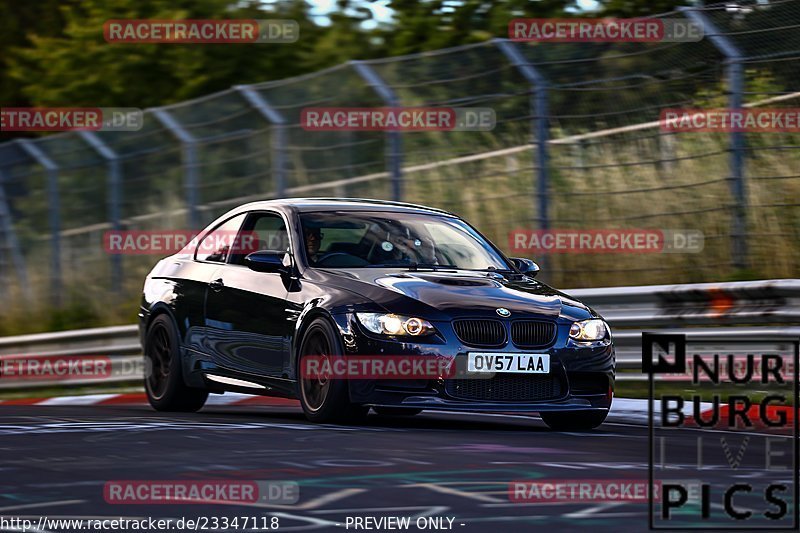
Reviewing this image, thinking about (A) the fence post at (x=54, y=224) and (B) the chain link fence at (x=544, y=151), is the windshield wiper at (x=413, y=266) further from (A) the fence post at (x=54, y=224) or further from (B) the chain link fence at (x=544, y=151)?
(A) the fence post at (x=54, y=224)

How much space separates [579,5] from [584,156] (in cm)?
811

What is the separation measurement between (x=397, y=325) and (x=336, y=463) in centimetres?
193

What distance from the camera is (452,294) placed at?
398 inches

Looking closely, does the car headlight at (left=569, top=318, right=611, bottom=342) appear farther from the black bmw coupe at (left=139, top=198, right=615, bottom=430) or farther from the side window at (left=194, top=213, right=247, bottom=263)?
the side window at (left=194, top=213, right=247, bottom=263)

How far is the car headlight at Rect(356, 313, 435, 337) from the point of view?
984cm

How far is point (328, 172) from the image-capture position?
56.9 feet

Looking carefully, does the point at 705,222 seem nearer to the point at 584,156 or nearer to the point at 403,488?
the point at 584,156

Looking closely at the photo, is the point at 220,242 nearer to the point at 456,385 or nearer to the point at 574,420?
the point at 456,385
